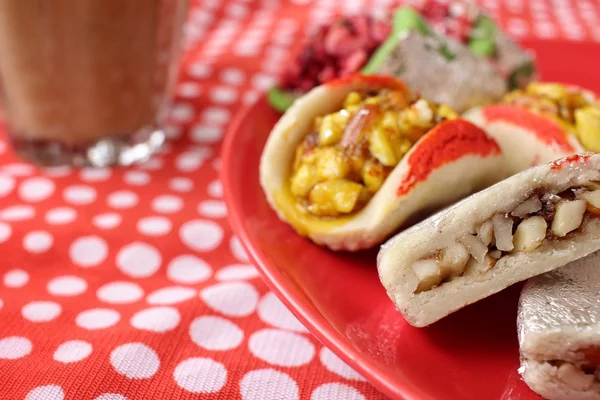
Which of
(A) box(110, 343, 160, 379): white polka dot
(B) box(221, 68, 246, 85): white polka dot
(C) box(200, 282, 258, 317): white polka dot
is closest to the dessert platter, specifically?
(C) box(200, 282, 258, 317): white polka dot

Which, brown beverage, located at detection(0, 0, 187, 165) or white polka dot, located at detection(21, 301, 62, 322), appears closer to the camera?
white polka dot, located at detection(21, 301, 62, 322)

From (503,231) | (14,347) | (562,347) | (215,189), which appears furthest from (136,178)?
(562,347)

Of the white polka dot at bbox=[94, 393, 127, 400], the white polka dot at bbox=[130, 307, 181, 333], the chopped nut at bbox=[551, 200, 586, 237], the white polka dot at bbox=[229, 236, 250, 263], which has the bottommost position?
the white polka dot at bbox=[229, 236, 250, 263]

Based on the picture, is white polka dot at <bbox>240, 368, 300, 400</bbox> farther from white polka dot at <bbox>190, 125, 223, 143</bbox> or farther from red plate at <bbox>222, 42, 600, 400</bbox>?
white polka dot at <bbox>190, 125, 223, 143</bbox>

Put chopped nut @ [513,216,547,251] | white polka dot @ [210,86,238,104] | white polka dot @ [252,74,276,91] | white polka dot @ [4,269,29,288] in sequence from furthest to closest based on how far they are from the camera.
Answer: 1. white polka dot @ [252,74,276,91]
2. white polka dot @ [210,86,238,104]
3. white polka dot @ [4,269,29,288]
4. chopped nut @ [513,216,547,251]

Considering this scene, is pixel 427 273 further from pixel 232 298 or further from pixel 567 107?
pixel 567 107

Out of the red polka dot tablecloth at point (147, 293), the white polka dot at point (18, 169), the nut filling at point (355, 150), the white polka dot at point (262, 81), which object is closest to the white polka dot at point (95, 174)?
the red polka dot tablecloth at point (147, 293)

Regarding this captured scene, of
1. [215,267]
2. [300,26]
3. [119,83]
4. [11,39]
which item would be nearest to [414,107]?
[215,267]
